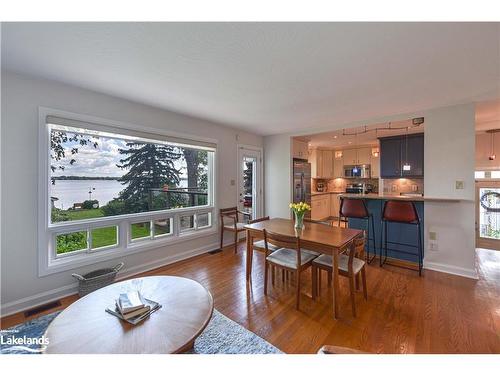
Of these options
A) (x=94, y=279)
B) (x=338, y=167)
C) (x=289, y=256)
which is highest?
(x=338, y=167)

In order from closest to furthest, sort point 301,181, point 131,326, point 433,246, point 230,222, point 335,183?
1. point 131,326
2. point 433,246
3. point 230,222
4. point 301,181
5. point 335,183

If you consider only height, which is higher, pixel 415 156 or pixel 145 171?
pixel 415 156

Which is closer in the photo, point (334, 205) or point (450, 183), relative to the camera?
point (450, 183)

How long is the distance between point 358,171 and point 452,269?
12.8ft

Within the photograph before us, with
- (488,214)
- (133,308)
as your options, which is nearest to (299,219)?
(133,308)

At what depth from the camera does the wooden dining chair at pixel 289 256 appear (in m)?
2.14

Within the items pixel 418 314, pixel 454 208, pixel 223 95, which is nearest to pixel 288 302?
pixel 418 314

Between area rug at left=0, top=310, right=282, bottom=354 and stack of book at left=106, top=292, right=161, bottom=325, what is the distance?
1.85ft

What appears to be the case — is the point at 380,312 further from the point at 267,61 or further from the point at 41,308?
the point at 41,308

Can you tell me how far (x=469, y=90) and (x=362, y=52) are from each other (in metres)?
1.90

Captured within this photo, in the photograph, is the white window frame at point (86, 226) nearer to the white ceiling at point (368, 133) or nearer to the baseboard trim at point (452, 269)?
the white ceiling at point (368, 133)

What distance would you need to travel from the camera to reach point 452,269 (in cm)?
306

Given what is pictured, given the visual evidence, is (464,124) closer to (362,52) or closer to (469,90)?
(469,90)

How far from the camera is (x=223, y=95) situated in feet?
9.04
